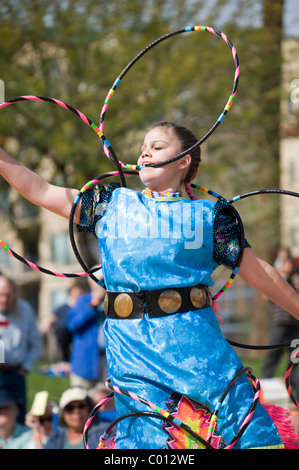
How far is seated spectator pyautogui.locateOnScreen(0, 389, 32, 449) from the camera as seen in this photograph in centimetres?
600

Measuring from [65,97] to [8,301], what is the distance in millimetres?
7518

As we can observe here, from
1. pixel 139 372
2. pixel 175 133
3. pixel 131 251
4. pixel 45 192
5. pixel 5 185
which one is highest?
pixel 5 185

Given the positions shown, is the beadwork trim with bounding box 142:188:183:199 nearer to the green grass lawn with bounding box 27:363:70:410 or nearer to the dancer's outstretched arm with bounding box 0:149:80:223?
the dancer's outstretched arm with bounding box 0:149:80:223

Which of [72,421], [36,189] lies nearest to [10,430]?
[72,421]

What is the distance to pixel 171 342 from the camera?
3.08 m

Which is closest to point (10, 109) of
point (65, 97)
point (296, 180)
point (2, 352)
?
point (65, 97)

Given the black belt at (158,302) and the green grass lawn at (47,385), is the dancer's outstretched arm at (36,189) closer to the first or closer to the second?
the black belt at (158,302)

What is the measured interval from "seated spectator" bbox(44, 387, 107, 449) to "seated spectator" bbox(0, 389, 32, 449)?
0.94ft

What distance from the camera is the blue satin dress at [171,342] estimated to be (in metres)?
3.06

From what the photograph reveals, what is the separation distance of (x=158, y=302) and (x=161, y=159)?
644 millimetres

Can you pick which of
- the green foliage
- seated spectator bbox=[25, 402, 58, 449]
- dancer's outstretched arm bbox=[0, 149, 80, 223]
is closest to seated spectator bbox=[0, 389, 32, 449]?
seated spectator bbox=[25, 402, 58, 449]

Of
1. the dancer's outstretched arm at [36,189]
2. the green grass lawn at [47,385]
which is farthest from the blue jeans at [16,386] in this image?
the dancer's outstretched arm at [36,189]

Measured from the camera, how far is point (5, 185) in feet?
49.3
